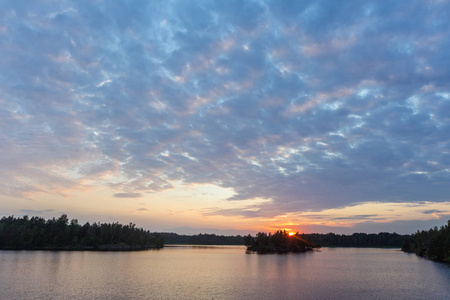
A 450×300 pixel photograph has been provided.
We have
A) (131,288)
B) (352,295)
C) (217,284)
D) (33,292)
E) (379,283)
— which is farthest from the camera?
(379,283)

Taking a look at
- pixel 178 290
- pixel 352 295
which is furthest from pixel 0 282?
pixel 352 295

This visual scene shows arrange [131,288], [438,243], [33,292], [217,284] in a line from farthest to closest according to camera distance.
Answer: [438,243] < [217,284] < [131,288] < [33,292]

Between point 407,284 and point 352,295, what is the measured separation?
2828cm

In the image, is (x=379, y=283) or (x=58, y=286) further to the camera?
(x=379, y=283)

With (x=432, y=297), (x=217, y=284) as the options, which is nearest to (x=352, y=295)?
(x=432, y=297)

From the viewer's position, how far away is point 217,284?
75625 mm

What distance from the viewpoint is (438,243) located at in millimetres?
176000

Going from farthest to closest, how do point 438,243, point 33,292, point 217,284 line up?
point 438,243 < point 217,284 < point 33,292

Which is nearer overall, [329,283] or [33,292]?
[33,292]

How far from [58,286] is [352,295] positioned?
60833 mm

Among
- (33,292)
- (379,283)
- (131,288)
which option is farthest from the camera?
(379,283)

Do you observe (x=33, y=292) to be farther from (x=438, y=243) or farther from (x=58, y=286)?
(x=438, y=243)

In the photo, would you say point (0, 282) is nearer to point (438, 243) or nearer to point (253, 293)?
point (253, 293)

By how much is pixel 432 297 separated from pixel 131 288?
61333mm
